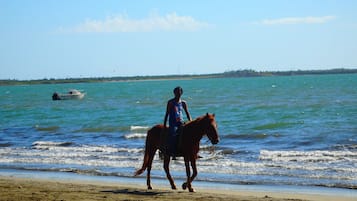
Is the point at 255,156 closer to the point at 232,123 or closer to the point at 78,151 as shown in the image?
the point at 78,151

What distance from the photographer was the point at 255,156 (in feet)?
65.7

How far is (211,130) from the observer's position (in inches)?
488

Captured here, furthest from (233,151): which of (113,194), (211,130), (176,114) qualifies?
(113,194)

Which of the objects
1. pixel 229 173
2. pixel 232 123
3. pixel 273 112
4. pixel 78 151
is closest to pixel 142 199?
pixel 229 173

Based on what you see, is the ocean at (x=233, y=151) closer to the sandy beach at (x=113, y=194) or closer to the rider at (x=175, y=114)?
the sandy beach at (x=113, y=194)

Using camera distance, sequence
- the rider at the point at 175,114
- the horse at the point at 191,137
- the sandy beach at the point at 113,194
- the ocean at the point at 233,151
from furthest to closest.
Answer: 1. the ocean at the point at 233,151
2. the rider at the point at 175,114
3. the horse at the point at 191,137
4. the sandy beach at the point at 113,194

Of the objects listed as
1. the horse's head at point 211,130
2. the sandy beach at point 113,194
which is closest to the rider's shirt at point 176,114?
the horse's head at point 211,130

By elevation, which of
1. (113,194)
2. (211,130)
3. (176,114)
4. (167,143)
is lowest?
(113,194)

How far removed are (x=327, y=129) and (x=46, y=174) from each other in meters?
14.9

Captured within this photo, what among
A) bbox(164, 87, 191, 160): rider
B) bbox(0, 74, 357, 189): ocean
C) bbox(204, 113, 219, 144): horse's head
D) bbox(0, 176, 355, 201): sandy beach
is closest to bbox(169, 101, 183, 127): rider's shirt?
bbox(164, 87, 191, 160): rider

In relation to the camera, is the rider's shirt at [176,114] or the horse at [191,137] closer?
the horse at [191,137]

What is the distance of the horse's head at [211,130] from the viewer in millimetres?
12320

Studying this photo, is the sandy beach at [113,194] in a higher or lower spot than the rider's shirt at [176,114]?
lower

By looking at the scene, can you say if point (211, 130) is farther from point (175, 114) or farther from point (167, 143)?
point (167, 143)
